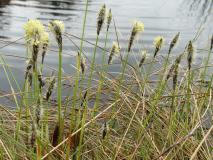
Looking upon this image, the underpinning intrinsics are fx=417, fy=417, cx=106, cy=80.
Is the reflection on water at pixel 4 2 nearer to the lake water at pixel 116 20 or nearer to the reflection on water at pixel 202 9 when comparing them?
the lake water at pixel 116 20

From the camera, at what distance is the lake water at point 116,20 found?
8438 mm

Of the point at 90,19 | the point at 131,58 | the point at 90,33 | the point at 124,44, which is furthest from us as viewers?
the point at 90,19

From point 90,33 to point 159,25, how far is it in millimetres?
2838

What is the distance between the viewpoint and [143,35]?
10.9 m

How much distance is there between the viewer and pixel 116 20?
1352cm

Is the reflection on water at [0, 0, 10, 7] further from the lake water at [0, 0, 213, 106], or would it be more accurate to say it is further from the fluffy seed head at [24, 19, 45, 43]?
the fluffy seed head at [24, 19, 45, 43]

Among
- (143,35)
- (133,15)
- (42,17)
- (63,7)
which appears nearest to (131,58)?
(143,35)

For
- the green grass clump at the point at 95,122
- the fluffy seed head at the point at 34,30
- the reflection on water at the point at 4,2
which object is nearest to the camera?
the fluffy seed head at the point at 34,30

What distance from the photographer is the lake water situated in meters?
8.44

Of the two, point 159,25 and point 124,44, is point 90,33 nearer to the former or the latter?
point 124,44

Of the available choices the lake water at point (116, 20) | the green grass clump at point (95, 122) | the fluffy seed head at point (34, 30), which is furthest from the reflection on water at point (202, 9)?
the fluffy seed head at point (34, 30)

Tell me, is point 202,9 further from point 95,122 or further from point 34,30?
point 34,30

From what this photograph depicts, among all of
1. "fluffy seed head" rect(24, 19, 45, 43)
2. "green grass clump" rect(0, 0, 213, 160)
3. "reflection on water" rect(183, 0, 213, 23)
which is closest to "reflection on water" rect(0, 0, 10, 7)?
"reflection on water" rect(183, 0, 213, 23)

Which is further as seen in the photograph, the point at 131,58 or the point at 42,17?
the point at 42,17
